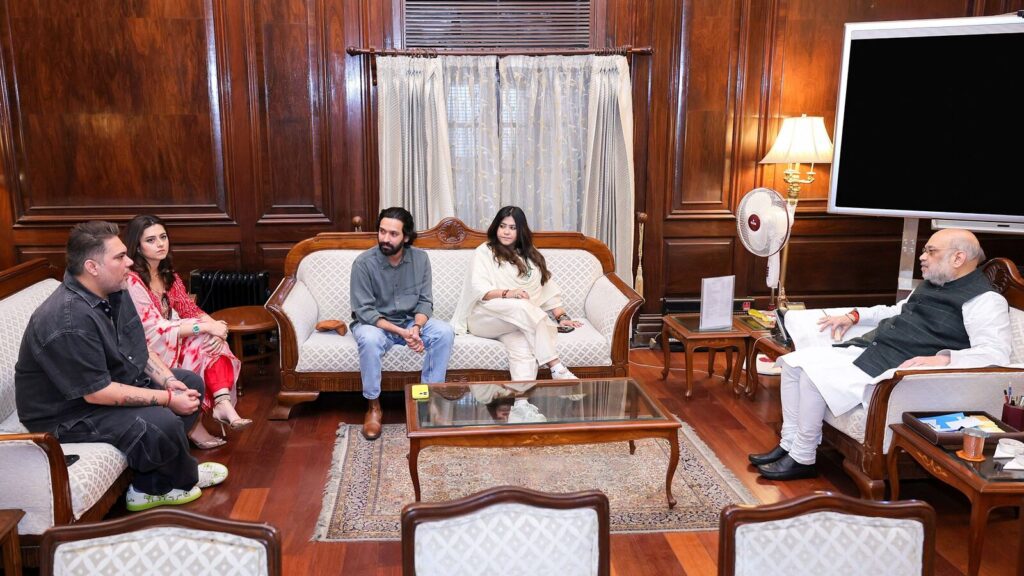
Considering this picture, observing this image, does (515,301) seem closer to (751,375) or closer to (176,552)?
(751,375)

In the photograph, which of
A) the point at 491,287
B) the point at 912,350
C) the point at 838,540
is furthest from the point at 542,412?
the point at 838,540

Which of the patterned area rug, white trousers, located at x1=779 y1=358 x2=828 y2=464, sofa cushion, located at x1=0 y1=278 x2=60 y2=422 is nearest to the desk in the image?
white trousers, located at x1=779 y1=358 x2=828 y2=464

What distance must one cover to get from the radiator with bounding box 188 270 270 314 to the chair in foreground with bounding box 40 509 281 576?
3805mm

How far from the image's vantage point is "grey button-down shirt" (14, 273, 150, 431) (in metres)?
2.73

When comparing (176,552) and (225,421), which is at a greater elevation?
(176,552)

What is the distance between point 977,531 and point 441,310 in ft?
9.69

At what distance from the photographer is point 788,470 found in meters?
3.49

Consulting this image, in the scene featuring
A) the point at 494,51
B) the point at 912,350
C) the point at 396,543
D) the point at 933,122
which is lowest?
the point at 396,543

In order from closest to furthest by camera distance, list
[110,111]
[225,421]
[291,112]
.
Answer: [225,421]
[110,111]
[291,112]

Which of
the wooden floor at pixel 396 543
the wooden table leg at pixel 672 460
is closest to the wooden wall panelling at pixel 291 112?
the wooden floor at pixel 396 543

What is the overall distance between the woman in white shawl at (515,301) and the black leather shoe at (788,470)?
1110 millimetres

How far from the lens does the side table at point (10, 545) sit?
7.74 feet

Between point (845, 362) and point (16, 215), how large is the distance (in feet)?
16.5

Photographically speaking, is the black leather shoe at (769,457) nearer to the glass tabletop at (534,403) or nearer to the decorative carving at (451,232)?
the glass tabletop at (534,403)
